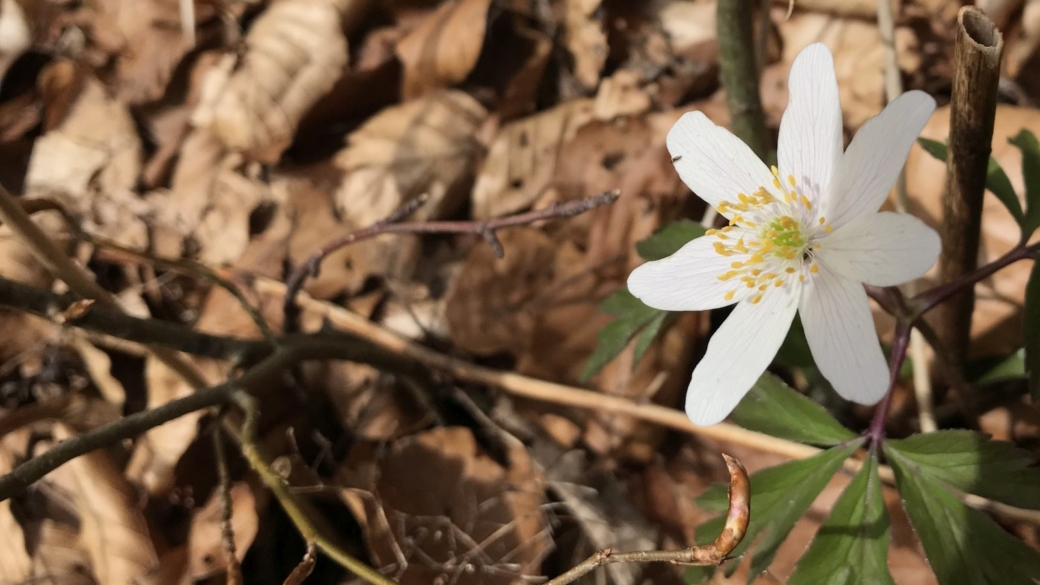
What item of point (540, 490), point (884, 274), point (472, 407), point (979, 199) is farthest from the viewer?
point (472, 407)

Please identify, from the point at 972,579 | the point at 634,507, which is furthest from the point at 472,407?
the point at 972,579

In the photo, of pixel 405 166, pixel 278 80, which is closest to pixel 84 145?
pixel 278 80

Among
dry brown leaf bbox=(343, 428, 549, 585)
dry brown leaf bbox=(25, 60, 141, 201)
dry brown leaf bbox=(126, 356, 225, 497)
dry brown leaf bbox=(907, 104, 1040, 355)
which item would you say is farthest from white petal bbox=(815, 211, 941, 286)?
dry brown leaf bbox=(25, 60, 141, 201)

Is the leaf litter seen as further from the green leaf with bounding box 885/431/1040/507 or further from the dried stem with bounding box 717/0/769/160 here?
the green leaf with bounding box 885/431/1040/507

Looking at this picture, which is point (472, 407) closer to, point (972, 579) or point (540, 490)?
point (540, 490)

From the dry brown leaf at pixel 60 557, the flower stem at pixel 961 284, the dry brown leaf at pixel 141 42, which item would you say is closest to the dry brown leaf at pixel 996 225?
the flower stem at pixel 961 284
